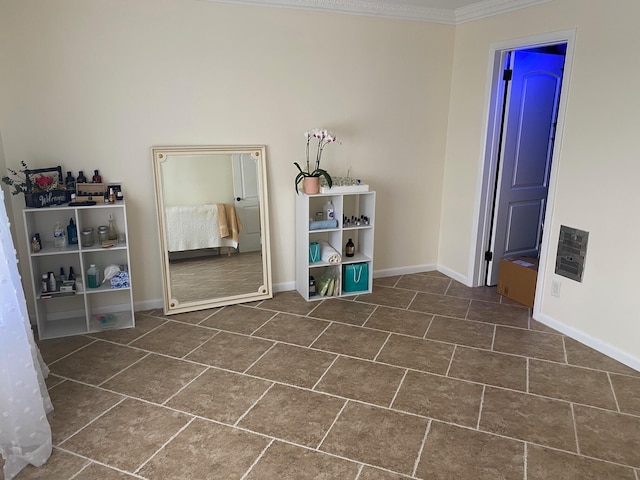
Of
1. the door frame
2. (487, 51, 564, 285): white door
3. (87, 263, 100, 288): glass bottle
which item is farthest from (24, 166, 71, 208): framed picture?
(487, 51, 564, 285): white door

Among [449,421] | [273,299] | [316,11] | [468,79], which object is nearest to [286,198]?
[273,299]

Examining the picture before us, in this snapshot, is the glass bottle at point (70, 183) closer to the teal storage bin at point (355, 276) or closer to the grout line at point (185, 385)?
the grout line at point (185, 385)

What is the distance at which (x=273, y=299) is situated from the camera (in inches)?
161

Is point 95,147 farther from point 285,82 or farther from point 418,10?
point 418,10

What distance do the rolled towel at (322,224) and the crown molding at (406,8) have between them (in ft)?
5.75

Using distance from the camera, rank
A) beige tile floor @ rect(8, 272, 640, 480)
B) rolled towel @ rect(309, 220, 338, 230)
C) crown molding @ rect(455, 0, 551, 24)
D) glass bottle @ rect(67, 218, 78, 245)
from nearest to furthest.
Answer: beige tile floor @ rect(8, 272, 640, 480), glass bottle @ rect(67, 218, 78, 245), crown molding @ rect(455, 0, 551, 24), rolled towel @ rect(309, 220, 338, 230)

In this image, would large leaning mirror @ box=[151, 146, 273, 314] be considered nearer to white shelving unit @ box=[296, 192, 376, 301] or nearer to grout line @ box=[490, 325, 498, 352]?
white shelving unit @ box=[296, 192, 376, 301]

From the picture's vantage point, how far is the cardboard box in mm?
3869

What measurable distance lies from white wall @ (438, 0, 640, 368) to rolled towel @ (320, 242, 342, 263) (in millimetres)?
1654

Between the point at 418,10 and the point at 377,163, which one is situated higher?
the point at 418,10

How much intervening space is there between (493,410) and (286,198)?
238 centimetres

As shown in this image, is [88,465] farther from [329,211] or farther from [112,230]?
[329,211]

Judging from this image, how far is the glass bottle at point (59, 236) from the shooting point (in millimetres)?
3322

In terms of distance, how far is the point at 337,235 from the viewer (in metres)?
4.11
